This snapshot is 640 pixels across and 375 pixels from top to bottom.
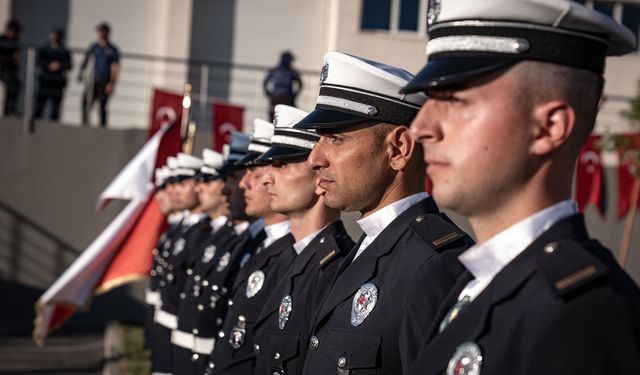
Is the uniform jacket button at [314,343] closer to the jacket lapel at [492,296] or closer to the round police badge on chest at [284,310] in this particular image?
the round police badge on chest at [284,310]

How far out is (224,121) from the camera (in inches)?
643

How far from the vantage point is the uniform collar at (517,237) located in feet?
7.66

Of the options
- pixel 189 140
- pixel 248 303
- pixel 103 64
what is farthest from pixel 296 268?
pixel 103 64

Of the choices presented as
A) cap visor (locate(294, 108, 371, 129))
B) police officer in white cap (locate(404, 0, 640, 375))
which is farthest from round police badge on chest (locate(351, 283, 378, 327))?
police officer in white cap (locate(404, 0, 640, 375))

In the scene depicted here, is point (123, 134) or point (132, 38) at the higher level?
point (132, 38)

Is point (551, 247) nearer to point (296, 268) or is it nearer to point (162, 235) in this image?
point (296, 268)

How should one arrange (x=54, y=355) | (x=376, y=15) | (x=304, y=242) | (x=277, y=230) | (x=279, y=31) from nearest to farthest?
(x=304, y=242), (x=277, y=230), (x=54, y=355), (x=279, y=31), (x=376, y=15)

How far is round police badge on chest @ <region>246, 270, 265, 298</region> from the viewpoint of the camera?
5.21m

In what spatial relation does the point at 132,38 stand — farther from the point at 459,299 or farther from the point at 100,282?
the point at 459,299

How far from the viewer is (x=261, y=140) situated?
21.1ft

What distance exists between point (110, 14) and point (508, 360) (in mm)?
20376

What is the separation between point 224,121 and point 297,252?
1146cm

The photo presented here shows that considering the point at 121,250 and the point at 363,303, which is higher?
the point at 363,303

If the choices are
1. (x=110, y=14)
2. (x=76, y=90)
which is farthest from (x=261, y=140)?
(x=110, y=14)
